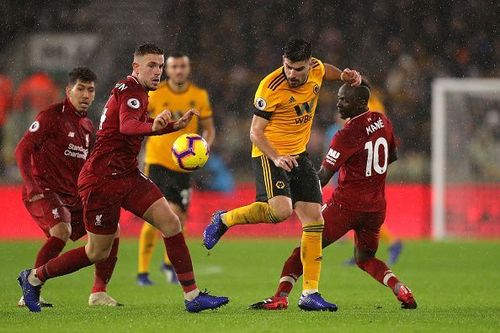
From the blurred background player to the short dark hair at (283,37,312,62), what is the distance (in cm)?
334

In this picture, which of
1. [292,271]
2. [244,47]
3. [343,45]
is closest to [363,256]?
[292,271]

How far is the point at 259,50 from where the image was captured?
23.4 meters

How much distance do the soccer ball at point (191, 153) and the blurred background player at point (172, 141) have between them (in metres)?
3.38

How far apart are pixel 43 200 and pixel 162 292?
180 centimetres

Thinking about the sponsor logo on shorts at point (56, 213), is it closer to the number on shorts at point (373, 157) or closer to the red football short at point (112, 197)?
the red football short at point (112, 197)

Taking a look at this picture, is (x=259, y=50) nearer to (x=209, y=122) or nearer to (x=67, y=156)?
(x=209, y=122)

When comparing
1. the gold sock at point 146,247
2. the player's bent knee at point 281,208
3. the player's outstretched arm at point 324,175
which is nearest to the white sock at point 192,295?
the player's bent knee at point 281,208

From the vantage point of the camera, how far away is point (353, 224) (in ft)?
29.6

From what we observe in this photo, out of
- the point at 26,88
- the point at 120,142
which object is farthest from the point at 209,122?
the point at 26,88

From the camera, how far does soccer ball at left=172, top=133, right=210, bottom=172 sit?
8.48 meters

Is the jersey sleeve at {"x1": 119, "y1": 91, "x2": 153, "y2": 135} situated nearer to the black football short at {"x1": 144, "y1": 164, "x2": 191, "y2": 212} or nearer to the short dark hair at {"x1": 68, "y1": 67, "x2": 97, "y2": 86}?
the short dark hair at {"x1": 68, "y1": 67, "x2": 97, "y2": 86}

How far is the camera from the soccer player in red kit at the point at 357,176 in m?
8.89

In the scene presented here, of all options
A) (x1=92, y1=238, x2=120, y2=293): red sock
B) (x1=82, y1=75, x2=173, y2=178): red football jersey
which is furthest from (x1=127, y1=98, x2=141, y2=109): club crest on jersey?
(x1=92, y1=238, x2=120, y2=293): red sock

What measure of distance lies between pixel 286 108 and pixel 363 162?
2.42 feet
